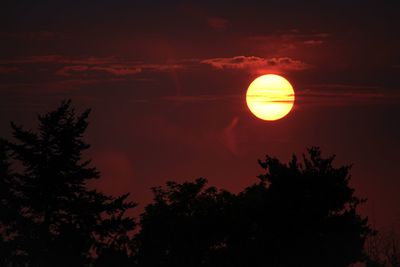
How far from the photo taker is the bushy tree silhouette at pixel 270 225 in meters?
61.3

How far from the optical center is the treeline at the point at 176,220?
56.9 metres

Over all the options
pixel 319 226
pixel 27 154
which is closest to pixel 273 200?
pixel 319 226

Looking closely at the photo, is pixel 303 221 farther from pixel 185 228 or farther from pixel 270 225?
pixel 185 228

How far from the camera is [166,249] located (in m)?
71.0

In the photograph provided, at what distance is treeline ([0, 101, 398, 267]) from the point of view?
56875 mm

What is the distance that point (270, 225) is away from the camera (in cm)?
6306

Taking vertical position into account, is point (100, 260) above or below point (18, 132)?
below

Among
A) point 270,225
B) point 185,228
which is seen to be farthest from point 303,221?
point 185,228

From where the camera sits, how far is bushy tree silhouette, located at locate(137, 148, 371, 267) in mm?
61344

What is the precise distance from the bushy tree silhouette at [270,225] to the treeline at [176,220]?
75 mm

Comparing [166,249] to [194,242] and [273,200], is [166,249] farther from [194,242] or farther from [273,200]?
[273,200]

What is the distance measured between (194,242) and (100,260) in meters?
9.55

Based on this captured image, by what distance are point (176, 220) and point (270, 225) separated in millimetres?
11863

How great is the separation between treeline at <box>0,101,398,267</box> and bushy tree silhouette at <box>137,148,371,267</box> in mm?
75
